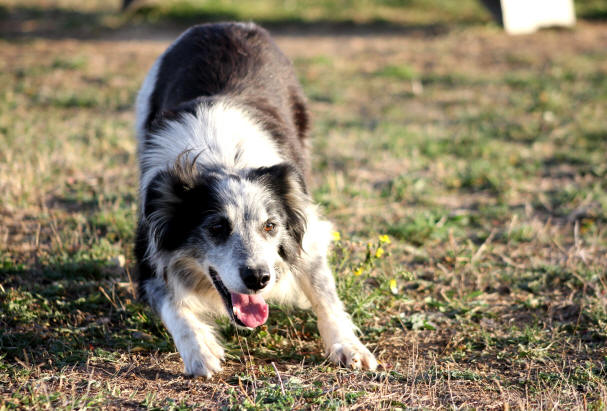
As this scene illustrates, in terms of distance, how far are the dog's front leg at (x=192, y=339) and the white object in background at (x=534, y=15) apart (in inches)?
418

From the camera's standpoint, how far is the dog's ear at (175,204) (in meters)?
3.22

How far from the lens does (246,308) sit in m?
3.25

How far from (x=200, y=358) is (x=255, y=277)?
1.72 ft

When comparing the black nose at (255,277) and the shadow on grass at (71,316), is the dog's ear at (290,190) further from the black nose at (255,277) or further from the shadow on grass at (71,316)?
the shadow on grass at (71,316)

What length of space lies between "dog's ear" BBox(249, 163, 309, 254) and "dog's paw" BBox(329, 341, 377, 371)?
0.59 meters

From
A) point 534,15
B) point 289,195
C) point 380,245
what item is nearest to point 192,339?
point 289,195

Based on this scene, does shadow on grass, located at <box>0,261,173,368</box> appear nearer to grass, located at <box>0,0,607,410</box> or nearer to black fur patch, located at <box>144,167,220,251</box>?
grass, located at <box>0,0,607,410</box>

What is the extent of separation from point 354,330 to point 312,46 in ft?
28.6

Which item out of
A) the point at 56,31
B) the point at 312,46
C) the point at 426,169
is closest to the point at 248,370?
the point at 426,169

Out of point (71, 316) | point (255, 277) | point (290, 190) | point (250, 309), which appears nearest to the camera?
point (255, 277)

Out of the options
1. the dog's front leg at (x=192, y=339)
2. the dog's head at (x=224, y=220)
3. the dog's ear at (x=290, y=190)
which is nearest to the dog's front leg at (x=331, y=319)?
the dog's ear at (x=290, y=190)

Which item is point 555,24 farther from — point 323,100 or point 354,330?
point 354,330

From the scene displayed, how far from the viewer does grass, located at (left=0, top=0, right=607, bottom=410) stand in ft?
9.98

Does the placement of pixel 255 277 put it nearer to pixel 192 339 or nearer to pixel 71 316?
pixel 192 339
